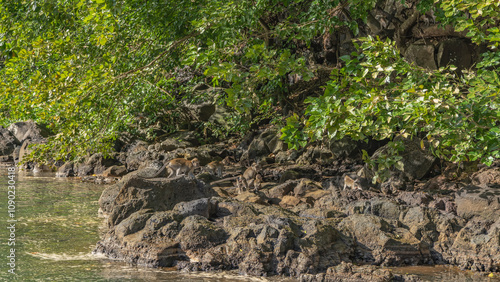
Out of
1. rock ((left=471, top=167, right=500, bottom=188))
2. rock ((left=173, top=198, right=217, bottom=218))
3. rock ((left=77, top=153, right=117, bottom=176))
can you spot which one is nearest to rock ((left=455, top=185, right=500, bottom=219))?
rock ((left=471, top=167, right=500, bottom=188))

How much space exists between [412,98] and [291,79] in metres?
13.6

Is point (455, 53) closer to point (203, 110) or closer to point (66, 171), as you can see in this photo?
point (203, 110)

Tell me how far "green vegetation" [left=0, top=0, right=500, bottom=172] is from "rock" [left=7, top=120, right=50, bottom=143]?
8.12 m

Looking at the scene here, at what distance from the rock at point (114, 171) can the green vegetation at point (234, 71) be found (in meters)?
2.64

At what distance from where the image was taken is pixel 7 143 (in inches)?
923

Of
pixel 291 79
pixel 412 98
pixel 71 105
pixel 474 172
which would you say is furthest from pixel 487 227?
pixel 291 79

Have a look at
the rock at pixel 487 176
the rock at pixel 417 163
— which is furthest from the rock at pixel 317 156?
the rock at pixel 487 176

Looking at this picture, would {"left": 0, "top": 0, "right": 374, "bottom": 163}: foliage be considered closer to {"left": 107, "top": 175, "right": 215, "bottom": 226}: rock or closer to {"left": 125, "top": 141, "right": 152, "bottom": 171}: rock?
{"left": 107, "top": 175, "right": 215, "bottom": 226}: rock

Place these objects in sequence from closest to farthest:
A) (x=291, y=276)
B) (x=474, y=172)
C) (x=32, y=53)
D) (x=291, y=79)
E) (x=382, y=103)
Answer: (x=291, y=276) < (x=382, y=103) < (x=32, y=53) < (x=474, y=172) < (x=291, y=79)

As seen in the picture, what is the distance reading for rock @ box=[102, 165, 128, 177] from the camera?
17.1 metres

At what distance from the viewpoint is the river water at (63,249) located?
20.8 ft

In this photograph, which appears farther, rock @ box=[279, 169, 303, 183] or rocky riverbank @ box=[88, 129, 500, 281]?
rock @ box=[279, 169, 303, 183]

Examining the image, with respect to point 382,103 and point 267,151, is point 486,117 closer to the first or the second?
point 382,103

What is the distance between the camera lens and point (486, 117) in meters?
6.66
